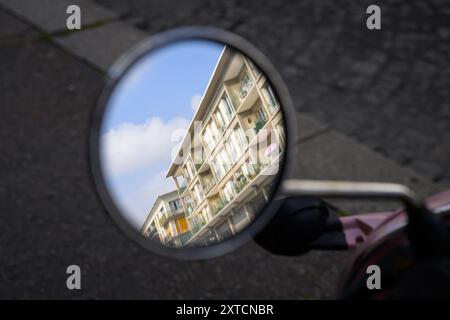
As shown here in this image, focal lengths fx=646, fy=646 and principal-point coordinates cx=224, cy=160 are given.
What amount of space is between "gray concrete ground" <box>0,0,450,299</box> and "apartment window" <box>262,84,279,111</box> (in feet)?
4.86

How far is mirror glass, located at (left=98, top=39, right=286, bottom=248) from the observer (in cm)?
130

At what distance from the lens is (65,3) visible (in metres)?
5.66

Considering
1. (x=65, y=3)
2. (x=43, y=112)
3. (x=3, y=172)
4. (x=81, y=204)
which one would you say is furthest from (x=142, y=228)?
(x=65, y=3)

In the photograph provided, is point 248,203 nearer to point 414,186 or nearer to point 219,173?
point 219,173

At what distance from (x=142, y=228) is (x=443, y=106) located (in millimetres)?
3436

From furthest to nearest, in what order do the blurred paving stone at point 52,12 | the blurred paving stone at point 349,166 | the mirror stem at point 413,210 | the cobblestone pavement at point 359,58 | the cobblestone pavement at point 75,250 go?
the blurred paving stone at point 52,12
the cobblestone pavement at point 359,58
the blurred paving stone at point 349,166
the cobblestone pavement at point 75,250
the mirror stem at point 413,210

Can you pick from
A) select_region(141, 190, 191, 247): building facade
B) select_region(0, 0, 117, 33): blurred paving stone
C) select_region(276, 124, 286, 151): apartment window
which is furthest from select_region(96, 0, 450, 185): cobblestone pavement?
select_region(141, 190, 191, 247): building facade

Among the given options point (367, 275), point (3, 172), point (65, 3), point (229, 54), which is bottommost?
point (367, 275)

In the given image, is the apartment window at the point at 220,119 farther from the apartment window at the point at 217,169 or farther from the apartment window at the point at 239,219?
the apartment window at the point at 239,219

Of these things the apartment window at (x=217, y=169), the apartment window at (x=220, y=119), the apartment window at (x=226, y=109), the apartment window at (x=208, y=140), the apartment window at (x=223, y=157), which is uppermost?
the apartment window at (x=226, y=109)

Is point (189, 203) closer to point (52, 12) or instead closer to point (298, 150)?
point (298, 150)

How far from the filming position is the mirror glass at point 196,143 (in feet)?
4.27

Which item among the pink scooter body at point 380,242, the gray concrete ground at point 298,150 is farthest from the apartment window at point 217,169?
the gray concrete ground at point 298,150

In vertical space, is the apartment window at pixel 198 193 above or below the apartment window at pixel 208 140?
below
